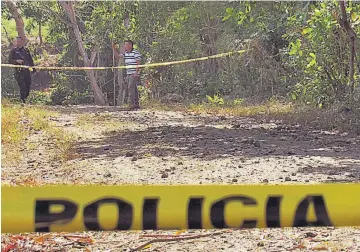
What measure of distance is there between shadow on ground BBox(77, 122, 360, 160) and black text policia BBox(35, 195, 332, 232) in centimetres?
444

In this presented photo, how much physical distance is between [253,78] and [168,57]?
118 inches

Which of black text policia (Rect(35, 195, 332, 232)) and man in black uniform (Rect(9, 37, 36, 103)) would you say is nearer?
black text policia (Rect(35, 195, 332, 232))

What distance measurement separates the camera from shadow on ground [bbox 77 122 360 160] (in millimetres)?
7188

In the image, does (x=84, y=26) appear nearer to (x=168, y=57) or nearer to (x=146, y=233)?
(x=168, y=57)

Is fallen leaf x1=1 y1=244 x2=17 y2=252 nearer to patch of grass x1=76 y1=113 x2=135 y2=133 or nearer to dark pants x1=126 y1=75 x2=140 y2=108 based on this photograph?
patch of grass x1=76 y1=113 x2=135 y2=133

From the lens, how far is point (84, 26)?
2123cm

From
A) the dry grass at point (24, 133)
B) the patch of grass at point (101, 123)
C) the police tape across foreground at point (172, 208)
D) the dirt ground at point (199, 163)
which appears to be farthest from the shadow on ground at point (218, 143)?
the police tape across foreground at point (172, 208)

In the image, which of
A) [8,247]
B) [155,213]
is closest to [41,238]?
[8,247]

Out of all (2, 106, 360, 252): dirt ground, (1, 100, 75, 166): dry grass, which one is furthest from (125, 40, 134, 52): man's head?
(2, 106, 360, 252): dirt ground

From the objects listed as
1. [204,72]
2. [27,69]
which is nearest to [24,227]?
[27,69]

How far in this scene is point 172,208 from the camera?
226cm

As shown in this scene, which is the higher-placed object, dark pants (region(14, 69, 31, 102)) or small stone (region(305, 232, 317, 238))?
dark pants (region(14, 69, 31, 102))

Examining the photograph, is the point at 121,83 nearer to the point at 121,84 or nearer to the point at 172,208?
the point at 121,84

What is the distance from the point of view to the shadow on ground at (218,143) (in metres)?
7.19
